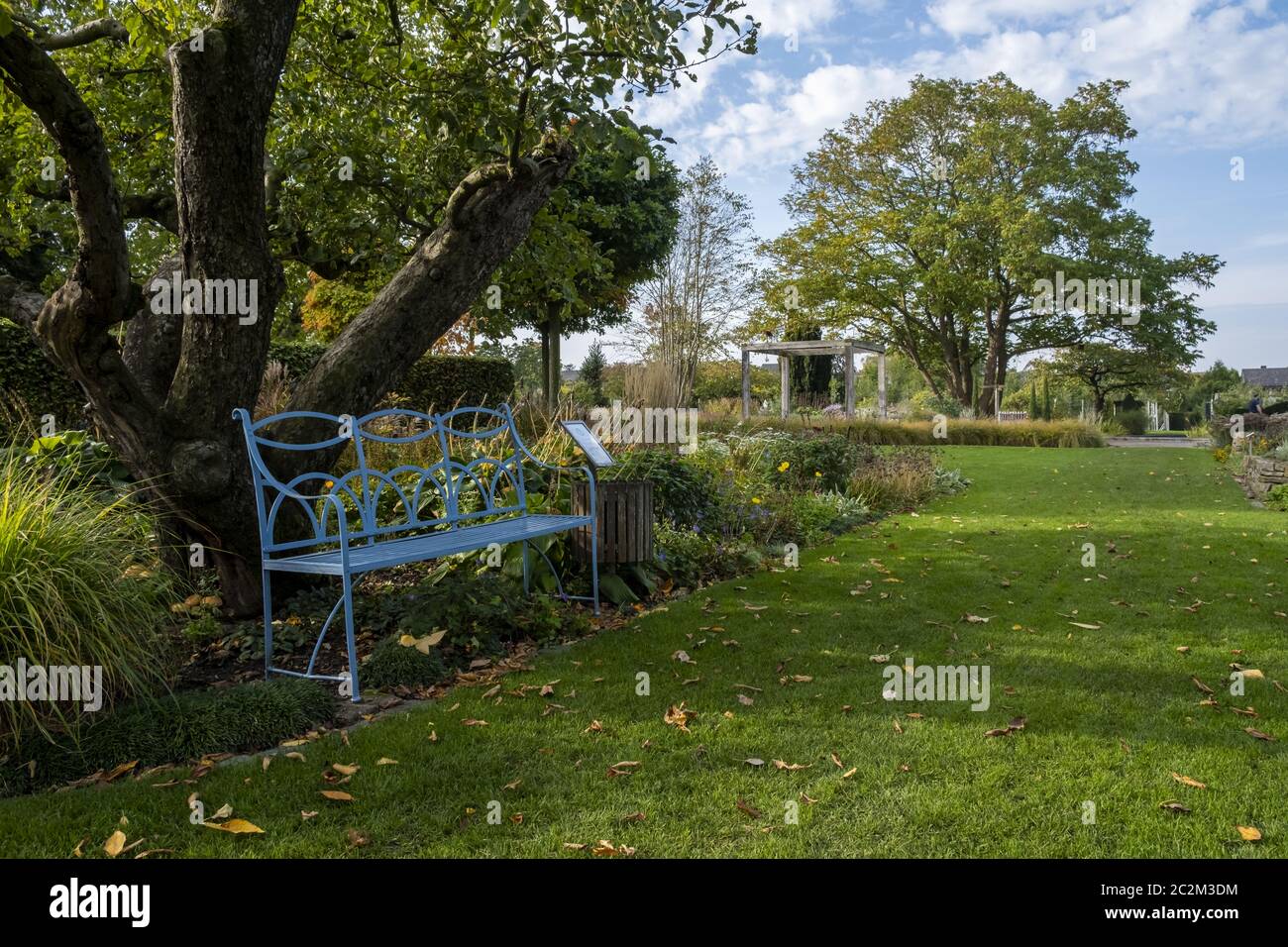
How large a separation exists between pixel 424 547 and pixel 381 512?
1.88 meters

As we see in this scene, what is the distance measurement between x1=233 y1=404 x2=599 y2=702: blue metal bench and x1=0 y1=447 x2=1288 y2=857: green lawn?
0.68 m

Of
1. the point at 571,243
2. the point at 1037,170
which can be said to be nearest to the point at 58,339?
the point at 571,243

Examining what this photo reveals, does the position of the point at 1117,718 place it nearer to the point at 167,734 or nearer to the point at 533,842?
the point at 533,842

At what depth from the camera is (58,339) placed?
4.04 meters

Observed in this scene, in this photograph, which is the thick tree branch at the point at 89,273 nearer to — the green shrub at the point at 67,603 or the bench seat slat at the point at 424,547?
the green shrub at the point at 67,603

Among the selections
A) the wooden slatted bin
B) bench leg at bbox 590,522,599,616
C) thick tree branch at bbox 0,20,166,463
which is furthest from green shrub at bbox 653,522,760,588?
thick tree branch at bbox 0,20,166,463

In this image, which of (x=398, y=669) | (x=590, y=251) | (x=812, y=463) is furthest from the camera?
(x=812, y=463)

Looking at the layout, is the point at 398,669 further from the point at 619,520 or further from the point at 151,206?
the point at 151,206

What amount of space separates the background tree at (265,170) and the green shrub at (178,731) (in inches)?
54.3

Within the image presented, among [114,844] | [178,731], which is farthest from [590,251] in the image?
[114,844]

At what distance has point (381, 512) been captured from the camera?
5.85 metres

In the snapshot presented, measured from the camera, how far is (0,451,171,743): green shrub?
2.87 meters
